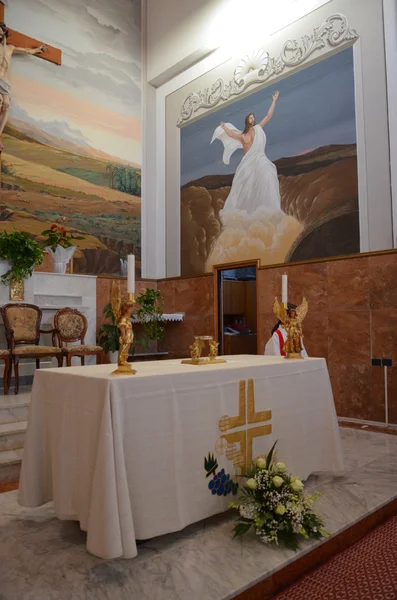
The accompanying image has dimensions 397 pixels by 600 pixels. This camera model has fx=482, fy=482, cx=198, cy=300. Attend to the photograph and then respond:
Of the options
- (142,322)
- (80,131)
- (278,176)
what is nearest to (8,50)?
(80,131)

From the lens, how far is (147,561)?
2467 mm

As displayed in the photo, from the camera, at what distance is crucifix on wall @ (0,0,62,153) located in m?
8.12

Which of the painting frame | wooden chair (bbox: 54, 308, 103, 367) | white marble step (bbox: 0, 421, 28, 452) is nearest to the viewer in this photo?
white marble step (bbox: 0, 421, 28, 452)

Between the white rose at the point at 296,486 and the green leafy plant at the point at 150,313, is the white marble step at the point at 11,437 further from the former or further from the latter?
the green leafy plant at the point at 150,313

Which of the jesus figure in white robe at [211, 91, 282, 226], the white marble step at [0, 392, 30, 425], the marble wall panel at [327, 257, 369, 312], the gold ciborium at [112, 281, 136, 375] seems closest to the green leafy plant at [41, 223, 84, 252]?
the jesus figure in white robe at [211, 91, 282, 226]

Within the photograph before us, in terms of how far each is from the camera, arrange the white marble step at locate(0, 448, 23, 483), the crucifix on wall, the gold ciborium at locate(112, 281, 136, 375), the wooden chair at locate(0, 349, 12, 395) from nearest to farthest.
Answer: the gold ciborium at locate(112, 281, 136, 375)
the white marble step at locate(0, 448, 23, 483)
the wooden chair at locate(0, 349, 12, 395)
the crucifix on wall

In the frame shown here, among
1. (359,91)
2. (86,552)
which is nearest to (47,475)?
(86,552)

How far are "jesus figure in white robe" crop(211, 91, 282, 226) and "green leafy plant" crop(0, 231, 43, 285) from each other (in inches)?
137

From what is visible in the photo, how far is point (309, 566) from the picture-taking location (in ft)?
8.62

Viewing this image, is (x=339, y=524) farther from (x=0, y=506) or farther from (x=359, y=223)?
(x=359, y=223)

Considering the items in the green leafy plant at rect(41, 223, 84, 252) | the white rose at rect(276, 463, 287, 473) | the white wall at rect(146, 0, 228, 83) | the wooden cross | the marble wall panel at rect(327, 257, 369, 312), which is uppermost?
the white wall at rect(146, 0, 228, 83)

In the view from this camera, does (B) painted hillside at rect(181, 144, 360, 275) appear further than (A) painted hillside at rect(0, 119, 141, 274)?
No

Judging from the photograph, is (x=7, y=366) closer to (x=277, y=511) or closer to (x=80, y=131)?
(x=277, y=511)

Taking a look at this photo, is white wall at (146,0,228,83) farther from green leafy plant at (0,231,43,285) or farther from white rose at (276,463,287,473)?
white rose at (276,463,287,473)
